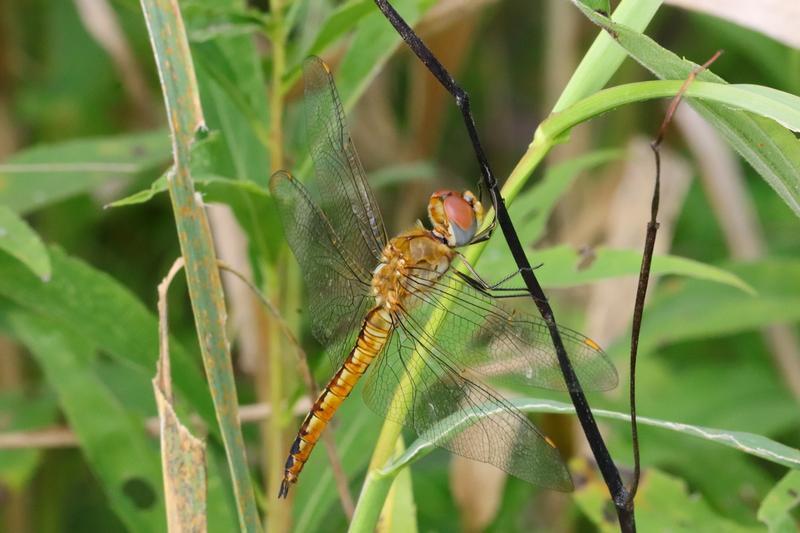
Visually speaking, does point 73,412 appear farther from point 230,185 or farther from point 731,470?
point 731,470

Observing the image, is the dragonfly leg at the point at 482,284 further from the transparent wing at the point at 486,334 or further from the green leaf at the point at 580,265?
the green leaf at the point at 580,265

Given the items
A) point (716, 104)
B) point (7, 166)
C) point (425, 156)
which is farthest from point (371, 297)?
point (425, 156)

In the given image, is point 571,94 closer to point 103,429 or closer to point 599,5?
point 599,5

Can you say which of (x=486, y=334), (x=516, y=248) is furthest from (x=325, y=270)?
(x=516, y=248)

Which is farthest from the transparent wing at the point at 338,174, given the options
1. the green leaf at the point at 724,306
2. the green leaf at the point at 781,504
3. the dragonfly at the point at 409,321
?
the green leaf at the point at 724,306

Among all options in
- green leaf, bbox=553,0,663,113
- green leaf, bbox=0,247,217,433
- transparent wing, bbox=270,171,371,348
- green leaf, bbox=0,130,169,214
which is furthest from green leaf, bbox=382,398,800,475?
green leaf, bbox=0,130,169,214

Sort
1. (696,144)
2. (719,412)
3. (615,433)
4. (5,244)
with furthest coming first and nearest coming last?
(696,144) < (719,412) < (615,433) < (5,244)

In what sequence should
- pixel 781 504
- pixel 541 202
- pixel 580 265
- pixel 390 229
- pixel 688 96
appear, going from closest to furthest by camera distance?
pixel 688 96 → pixel 781 504 → pixel 580 265 → pixel 541 202 → pixel 390 229
